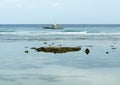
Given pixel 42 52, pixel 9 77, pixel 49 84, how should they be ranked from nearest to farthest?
1. pixel 49 84
2. pixel 9 77
3. pixel 42 52

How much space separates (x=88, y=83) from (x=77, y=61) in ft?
31.7

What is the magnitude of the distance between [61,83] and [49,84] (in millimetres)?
770

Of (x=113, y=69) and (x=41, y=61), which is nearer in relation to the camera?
(x=113, y=69)

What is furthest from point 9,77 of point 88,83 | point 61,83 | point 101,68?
point 101,68

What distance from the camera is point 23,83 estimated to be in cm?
2052

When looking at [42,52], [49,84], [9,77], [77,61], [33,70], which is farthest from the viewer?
[42,52]

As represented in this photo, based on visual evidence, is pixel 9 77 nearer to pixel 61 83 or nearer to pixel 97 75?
pixel 61 83

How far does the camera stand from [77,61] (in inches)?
1186

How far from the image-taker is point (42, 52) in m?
37.8

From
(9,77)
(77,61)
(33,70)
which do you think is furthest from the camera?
(77,61)

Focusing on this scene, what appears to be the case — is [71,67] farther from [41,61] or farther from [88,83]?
[88,83]

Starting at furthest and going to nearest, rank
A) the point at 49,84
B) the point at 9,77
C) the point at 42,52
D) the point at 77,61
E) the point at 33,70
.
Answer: the point at 42,52 < the point at 77,61 < the point at 33,70 < the point at 9,77 < the point at 49,84

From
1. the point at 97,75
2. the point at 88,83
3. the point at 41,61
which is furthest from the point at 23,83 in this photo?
the point at 41,61

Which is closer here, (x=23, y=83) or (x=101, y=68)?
(x=23, y=83)
